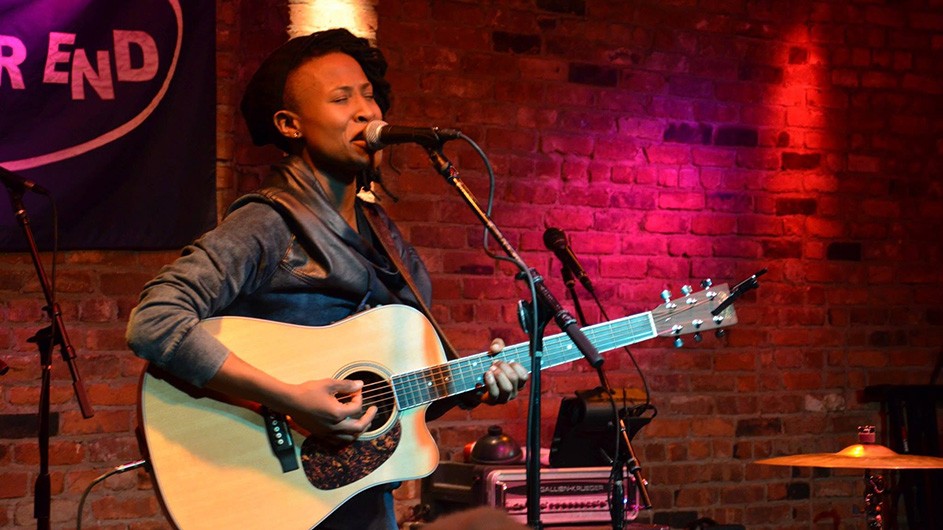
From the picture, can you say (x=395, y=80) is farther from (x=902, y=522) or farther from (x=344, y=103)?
(x=902, y=522)

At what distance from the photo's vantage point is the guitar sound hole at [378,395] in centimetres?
281

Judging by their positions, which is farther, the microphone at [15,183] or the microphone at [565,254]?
the microphone at [15,183]

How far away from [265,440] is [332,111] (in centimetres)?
87

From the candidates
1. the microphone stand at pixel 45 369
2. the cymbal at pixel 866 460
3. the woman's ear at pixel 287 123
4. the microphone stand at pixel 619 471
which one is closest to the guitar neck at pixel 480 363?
the microphone stand at pixel 619 471

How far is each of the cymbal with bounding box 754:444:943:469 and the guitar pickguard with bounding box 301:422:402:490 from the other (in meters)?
1.56

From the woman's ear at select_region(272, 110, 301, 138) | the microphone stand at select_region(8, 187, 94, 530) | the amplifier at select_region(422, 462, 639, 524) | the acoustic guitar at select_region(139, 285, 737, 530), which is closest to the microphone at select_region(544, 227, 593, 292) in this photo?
the acoustic guitar at select_region(139, 285, 737, 530)

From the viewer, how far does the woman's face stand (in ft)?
9.64

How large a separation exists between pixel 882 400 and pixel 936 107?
1.46m

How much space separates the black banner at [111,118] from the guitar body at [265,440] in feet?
5.03

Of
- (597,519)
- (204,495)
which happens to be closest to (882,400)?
(597,519)

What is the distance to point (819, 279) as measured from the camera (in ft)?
17.3

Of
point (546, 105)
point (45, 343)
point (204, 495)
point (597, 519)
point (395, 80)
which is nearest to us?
point (204, 495)

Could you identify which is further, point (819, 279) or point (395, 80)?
point (819, 279)

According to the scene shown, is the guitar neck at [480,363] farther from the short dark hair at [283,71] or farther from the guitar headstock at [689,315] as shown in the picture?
the short dark hair at [283,71]
